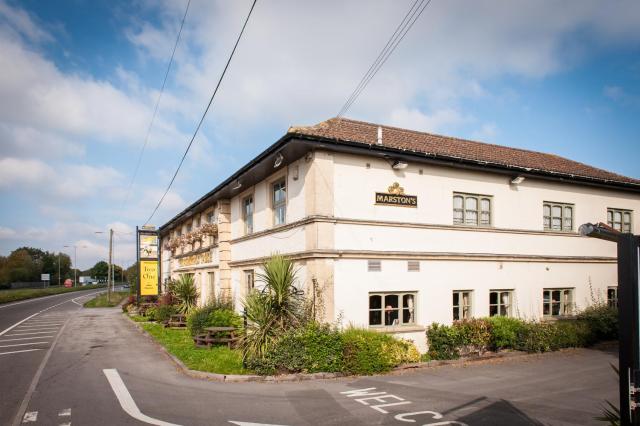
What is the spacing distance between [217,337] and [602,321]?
45.2 ft

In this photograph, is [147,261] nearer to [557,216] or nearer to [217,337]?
[217,337]

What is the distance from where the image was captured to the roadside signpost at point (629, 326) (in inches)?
136

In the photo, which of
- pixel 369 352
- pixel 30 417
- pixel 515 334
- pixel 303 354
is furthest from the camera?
pixel 515 334

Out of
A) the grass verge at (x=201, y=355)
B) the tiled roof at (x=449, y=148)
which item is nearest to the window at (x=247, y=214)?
the grass verge at (x=201, y=355)

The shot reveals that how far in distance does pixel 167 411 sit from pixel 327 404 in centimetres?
302

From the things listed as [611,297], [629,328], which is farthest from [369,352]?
[611,297]

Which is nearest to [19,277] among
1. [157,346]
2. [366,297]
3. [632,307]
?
[157,346]

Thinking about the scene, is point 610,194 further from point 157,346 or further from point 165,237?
point 165,237

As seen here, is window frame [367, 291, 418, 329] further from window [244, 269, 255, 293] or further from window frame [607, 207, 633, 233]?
window frame [607, 207, 633, 233]

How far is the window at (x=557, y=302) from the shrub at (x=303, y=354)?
9360mm

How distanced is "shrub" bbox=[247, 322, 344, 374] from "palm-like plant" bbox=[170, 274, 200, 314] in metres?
13.8

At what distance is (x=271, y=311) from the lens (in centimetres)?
1195

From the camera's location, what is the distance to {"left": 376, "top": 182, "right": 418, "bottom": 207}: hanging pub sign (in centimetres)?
1366

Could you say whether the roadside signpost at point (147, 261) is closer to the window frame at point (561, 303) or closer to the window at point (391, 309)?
the window at point (391, 309)
